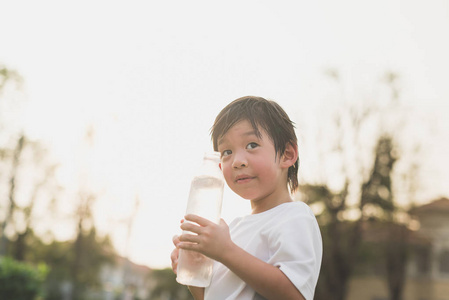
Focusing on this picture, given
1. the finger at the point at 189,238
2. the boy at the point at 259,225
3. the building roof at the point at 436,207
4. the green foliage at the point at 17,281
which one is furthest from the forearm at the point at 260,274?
the building roof at the point at 436,207

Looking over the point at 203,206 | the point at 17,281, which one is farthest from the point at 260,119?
the point at 17,281

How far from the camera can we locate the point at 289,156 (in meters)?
2.03

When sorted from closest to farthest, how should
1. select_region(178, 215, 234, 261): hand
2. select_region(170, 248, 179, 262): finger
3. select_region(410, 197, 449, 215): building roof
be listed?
select_region(178, 215, 234, 261): hand → select_region(170, 248, 179, 262): finger → select_region(410, 197, 449, 215): building roof

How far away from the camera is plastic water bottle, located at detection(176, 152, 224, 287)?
1.78 meters

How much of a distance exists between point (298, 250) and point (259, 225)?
0.87 feet

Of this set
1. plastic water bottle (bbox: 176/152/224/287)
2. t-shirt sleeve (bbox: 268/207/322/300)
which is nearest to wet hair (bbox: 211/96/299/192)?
plastic water bottle (bbox: 176/152/224/287)

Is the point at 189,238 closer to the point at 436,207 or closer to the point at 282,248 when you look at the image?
the point at 282,248

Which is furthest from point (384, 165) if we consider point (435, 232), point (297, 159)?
point (297, 159)

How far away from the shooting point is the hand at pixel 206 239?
1632mm

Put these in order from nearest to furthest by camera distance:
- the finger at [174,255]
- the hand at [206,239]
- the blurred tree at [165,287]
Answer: the hand at [206,239], the finger at [174,255], the blurred tree at [165,287]

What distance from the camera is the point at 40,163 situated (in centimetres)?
3180

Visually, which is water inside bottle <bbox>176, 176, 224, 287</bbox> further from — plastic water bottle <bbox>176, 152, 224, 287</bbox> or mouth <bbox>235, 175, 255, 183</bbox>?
mouth <bbox>235, 175, 255, 183</bbox>

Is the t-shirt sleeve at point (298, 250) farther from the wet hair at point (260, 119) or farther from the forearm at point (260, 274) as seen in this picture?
the wet hair at point (260, 119)

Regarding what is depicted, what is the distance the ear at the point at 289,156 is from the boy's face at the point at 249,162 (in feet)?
0.11
